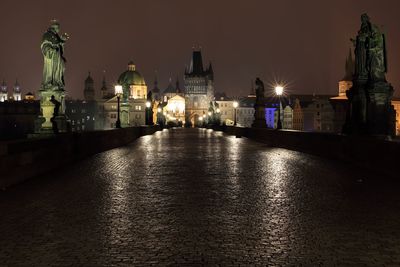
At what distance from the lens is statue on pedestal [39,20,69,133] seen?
72.0ft

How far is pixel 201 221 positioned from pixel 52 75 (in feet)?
54.2

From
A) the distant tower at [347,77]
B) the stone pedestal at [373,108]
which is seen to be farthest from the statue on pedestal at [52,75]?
the distant tower at [347,77]

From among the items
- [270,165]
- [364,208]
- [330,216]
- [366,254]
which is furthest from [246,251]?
[270,165]

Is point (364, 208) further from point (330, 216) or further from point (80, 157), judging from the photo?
point (80, 157)

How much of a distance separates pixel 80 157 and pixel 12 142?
25.4 feet

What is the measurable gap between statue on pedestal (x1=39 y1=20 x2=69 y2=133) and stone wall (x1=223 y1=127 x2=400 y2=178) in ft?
36.8

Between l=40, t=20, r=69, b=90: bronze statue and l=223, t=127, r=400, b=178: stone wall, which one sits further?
l=40, t=20, r=69, b=90: bronze statue

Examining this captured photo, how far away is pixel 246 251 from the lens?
6055mm

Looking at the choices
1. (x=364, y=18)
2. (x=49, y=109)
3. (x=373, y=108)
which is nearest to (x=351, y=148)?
(x=373, y=108)

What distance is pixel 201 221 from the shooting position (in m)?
7.73

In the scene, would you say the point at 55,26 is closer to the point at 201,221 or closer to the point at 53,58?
the point at 53,58

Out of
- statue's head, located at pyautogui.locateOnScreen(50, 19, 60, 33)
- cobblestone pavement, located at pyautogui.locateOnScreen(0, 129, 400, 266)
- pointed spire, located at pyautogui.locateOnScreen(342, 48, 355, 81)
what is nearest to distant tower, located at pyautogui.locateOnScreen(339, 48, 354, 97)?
pointed spire, located at pyautogui.locateOnScreen(342, 48, 355, 81)

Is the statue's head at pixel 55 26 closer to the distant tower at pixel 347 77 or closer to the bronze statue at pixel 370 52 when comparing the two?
the bronze statue at pixel 370 52

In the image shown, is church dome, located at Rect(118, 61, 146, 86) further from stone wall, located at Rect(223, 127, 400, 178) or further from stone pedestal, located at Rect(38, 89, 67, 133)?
stone pedestal, located at Rect(38, 89, 67, 133)
